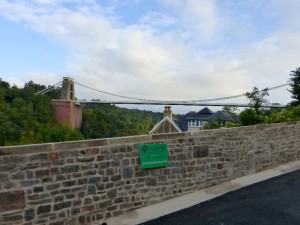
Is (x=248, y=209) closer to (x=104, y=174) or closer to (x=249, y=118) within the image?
(x=104, y=174)

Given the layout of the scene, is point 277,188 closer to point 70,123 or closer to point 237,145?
point 237,145

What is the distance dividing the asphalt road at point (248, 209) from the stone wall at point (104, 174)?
2.34 ft

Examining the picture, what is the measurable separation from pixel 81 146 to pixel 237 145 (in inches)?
173

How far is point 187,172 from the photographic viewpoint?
Result: 708 centimetres

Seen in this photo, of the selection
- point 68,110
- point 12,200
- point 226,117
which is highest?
point 68,110

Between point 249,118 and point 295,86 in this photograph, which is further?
point 295,86

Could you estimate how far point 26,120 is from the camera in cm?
5359

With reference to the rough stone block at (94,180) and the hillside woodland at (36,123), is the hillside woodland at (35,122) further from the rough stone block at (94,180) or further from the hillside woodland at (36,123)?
the rough stone block at (94,180)

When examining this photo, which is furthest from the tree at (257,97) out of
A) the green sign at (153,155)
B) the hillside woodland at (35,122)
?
the hillside woodland at (35,122)

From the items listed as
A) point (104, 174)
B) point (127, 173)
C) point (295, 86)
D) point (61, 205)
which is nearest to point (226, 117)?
point (295, 86)

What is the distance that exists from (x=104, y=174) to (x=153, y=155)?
1.16 meters

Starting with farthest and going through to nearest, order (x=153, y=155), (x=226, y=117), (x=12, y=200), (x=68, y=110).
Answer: (x=68, y=110), (x=226, y=117), (x=153, y=155), (x=12, y=200)

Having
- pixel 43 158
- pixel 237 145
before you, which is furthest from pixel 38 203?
pixel 237 145

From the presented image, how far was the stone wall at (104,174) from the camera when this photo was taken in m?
4.86
